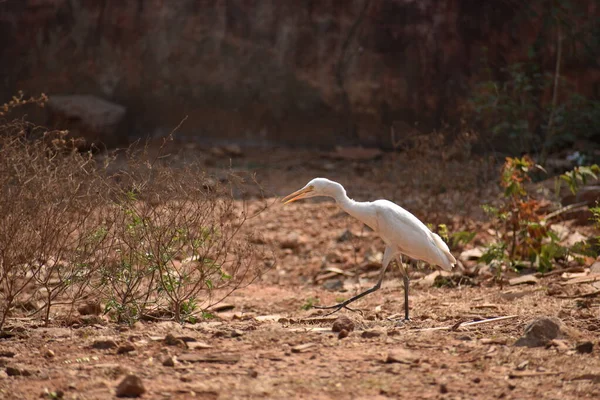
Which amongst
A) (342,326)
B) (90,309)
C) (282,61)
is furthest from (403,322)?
(282,61)

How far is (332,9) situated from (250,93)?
1875 millimetres

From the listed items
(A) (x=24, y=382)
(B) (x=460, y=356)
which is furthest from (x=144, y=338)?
(B) (x=460, y=356)

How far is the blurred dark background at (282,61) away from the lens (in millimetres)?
13875

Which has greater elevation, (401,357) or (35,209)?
(35,209)

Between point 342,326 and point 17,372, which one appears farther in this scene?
Result: point 342,326

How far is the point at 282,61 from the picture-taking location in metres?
A: 14.3

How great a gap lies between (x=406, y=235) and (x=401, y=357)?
5.93 feet

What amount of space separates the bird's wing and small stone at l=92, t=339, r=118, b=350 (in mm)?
2267

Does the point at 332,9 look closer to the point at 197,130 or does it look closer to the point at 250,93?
the point at 250,93

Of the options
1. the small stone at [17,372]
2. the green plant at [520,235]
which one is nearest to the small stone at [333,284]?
the green plant at [520,235]

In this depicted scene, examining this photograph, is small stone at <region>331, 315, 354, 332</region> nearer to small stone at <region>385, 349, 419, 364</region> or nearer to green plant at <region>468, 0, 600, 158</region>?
small stone at <region>385, 349, 419, 364</region>

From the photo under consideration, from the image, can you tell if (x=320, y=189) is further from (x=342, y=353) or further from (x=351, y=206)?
(x=342, y=353)

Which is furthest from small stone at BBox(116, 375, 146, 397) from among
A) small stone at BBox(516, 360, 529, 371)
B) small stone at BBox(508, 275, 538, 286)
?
small stone at BBox(508, 275, 538, 286)

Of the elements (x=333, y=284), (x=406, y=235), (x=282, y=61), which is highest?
(x=282, y=61)
